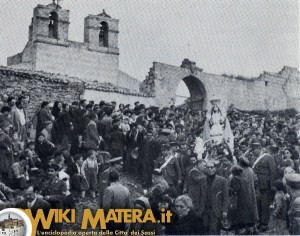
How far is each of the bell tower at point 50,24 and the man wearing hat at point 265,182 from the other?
5033mm

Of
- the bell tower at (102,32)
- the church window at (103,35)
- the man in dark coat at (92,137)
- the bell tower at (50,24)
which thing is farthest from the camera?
the church window at (103,35)

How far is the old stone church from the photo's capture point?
9453mm

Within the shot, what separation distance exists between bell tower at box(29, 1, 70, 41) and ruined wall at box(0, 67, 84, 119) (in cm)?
189

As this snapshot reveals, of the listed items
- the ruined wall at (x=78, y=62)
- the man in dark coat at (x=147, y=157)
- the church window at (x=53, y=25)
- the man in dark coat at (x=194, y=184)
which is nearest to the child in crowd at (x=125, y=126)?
the man in dark coat at (x=147, y=157)

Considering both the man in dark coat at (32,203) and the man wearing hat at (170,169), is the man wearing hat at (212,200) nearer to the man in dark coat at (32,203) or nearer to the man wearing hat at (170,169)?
the man wearing hat at (170,169)

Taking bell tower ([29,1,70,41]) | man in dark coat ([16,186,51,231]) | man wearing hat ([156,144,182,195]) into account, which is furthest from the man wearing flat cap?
bell tower ([29,1,70,41])

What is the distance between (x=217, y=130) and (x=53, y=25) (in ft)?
15.8

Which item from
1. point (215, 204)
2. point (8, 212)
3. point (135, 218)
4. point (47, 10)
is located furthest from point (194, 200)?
point (47, 10)

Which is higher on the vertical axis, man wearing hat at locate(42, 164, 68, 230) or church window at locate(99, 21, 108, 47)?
church window at locate(99, 21, 108, 47)

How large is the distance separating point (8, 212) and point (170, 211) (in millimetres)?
2341

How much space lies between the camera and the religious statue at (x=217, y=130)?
1003 cm

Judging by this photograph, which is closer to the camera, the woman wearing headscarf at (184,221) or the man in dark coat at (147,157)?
the woman wearing headscarf at (184,221)

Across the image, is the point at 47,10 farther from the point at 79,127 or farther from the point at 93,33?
the point at 79,127

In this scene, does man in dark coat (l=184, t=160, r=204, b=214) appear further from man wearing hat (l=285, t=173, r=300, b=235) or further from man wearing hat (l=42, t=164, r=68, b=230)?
man wearing hat (l=42, t=164, r=68, b=230)
